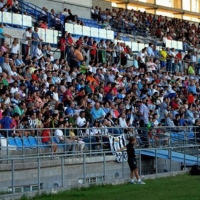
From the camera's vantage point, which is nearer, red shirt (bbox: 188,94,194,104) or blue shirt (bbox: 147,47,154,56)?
red shirt (bbox: 188,94,194,104)

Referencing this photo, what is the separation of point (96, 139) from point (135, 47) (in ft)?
49.9

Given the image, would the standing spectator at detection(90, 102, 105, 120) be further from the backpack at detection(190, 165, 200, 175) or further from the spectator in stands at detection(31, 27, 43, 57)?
the backpack at detection(190, 165, 200, 175)

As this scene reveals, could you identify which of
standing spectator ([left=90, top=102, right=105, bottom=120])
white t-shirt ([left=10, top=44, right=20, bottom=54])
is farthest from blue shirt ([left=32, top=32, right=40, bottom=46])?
standing spectator ([left=90, top=102, right=105, bottom=120])

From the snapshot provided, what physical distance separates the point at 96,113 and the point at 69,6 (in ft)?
42.9

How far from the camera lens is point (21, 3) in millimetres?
37875

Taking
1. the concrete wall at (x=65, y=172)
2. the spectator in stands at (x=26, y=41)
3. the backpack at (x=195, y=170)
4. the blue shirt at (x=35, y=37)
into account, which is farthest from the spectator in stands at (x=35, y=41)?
the backpack at (x=195, y=170)

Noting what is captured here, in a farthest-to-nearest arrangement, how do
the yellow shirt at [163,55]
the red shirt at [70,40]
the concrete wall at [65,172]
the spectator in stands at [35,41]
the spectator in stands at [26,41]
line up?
the yellow shirt at [163,55], the red shirt at [70,40], the spectator in stands at [35,41], the spectator in stands at [26,41], the concrete wall at [65,172]

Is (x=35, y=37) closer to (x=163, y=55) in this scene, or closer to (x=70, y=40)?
(x=70, y=40)

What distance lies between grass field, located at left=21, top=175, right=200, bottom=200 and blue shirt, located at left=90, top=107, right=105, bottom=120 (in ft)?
16.1

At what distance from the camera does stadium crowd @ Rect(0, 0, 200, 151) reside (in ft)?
90.8

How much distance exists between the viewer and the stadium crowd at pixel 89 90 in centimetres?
2769

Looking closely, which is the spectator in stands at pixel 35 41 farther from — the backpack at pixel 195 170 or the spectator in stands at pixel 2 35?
the backpack at pixel 195 170

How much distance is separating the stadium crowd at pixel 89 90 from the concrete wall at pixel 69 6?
12.3 ft

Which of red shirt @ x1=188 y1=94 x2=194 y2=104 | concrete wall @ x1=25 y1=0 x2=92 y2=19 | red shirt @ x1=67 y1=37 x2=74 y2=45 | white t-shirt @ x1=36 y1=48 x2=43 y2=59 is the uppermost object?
concrete wall @ x1=25 y1=0 x2=92 y2=19
